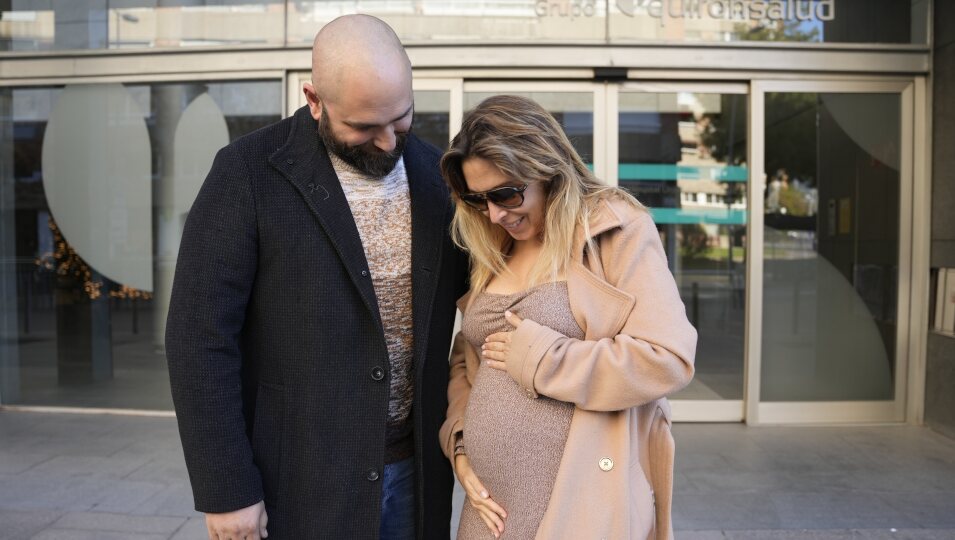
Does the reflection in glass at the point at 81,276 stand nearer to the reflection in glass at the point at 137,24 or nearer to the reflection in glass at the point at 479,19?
the reflection in glass at the point at 137,24

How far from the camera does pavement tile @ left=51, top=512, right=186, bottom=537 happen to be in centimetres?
401

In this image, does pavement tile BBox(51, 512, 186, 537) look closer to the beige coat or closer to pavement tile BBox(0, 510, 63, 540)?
pavement tile BBox(0, 510, 63, 540)

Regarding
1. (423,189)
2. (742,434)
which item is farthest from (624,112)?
(423,189)

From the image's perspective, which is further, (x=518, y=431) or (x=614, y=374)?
(x=518, y=431)

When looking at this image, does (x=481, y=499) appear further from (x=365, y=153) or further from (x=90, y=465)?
(x=90, y=465)

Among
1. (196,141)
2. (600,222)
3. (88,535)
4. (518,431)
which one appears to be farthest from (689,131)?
(88,535)

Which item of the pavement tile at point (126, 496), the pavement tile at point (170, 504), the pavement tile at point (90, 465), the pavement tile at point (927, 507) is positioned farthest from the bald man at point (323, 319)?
the pavement tile at point (90, 465)

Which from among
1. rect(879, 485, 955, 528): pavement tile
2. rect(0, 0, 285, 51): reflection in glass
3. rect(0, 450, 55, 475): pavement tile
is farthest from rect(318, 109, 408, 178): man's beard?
rect(0, 0, 285, 51): reflection in glass

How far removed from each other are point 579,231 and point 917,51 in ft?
18.7

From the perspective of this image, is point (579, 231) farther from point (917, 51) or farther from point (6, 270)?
point (6, 270)

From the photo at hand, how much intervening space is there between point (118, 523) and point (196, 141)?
351cm

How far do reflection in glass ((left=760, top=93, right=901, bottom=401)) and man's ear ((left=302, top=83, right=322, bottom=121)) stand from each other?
5167mm

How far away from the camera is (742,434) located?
595cm

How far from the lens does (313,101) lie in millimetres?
1910
